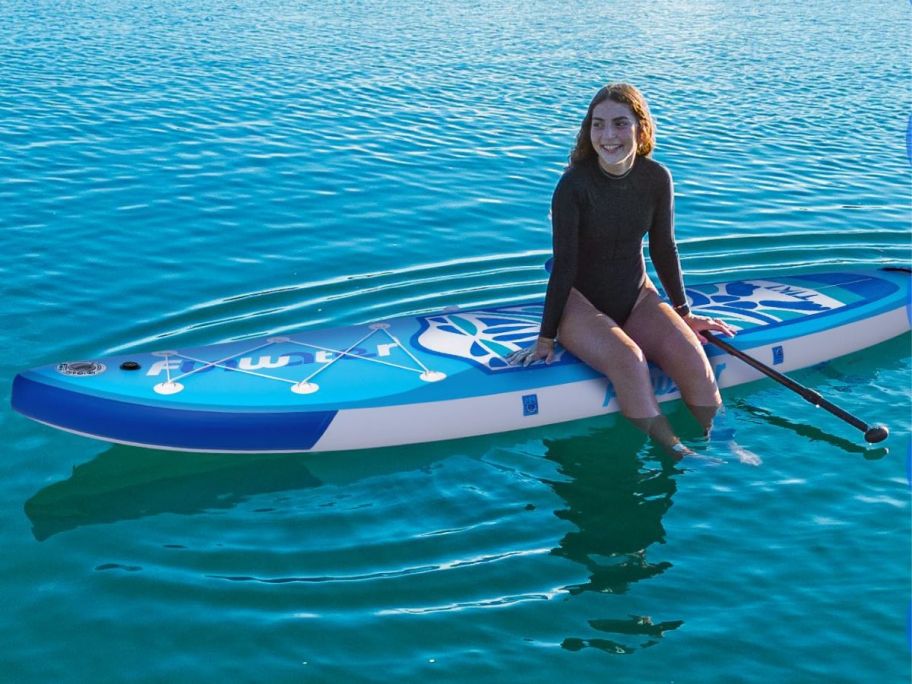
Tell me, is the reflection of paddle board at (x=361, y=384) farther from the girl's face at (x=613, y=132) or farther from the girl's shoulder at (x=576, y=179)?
the girl's face at (x=613, y=132)

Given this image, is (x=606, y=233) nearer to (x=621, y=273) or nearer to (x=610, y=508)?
(x=621, y=273)

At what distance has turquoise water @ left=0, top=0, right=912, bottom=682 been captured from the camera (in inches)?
176

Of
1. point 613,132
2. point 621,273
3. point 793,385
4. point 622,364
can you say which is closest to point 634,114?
point 613,132

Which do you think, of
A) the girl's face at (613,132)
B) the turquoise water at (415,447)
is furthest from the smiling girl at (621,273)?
the turquoise water at (415,447)

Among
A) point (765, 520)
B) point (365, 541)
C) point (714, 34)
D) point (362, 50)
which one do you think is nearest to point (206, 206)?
point (365, 541)

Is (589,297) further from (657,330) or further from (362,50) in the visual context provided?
(362,50)

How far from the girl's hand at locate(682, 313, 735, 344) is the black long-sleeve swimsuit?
0.95ft

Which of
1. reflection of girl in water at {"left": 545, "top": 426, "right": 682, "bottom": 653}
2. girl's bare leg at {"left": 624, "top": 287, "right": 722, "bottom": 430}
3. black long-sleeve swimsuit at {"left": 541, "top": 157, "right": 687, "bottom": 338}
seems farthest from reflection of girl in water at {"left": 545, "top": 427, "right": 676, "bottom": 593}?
black long-sleeve swimsuit at {"left": 541, "top": 157, "right": 687, "bottom": 338}

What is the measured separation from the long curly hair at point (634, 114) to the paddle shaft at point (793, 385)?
1096mm

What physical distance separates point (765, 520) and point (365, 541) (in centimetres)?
174

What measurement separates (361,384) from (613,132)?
1.65m

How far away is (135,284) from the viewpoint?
25.3 ft

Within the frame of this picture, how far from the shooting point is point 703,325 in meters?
6.21

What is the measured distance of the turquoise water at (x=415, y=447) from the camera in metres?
4.48
